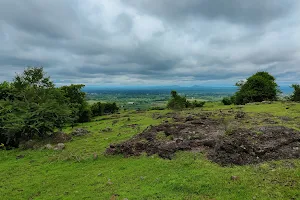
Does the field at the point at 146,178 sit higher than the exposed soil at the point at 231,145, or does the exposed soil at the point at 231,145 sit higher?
the exposed soil at the point at 231,145

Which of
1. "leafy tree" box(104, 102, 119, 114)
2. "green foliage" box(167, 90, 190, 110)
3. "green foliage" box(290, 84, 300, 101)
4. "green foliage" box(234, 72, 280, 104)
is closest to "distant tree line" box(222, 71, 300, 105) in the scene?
"green foliage" box(234, 72, 280, 104)

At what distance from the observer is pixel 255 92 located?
240 ft

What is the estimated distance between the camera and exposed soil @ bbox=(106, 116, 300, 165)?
15.3 m

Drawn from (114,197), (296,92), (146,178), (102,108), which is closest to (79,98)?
(102,108)

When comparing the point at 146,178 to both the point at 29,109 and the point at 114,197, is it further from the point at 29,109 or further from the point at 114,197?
the point at 29,109

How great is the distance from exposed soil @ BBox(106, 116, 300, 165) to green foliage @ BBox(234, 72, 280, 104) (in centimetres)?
5864

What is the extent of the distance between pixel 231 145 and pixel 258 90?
67.6m

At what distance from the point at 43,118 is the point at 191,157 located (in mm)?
21994

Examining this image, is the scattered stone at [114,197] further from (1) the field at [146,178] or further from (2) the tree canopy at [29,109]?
(2) the tree canopy at [29,109]

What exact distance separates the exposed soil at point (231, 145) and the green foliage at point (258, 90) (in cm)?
5864

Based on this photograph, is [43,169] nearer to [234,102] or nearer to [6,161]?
[6,161]

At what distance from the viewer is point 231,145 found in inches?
652

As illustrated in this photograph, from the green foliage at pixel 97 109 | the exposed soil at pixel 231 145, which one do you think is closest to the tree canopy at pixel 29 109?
the exposed soil at pixel 231 145

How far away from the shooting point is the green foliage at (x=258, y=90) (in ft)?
242
